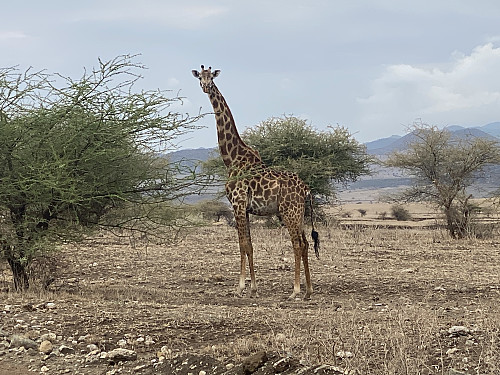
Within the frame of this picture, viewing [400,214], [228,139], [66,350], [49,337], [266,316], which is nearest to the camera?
[66,350]

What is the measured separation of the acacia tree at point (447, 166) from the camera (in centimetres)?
2152

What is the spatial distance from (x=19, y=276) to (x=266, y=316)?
4135 millimetres

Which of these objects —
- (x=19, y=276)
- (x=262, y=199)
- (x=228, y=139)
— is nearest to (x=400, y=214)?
(x=228, y=139)

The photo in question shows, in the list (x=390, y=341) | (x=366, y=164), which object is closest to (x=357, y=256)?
(x=390, y=341)

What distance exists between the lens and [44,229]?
29.9 ft

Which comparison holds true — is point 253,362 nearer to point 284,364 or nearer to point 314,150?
point 284,364

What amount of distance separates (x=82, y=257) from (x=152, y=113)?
6203 mm

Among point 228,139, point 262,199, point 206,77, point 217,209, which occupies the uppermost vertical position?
point 206,77

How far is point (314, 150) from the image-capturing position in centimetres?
2503

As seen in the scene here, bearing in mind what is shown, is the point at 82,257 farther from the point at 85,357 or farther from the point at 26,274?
the point at 85,357

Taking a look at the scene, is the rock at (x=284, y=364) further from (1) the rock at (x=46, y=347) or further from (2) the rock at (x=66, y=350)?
(1) the rock at (x=46, y=347)

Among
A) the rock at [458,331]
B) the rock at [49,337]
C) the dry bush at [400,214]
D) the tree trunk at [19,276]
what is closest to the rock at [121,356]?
the rock at [49,337]

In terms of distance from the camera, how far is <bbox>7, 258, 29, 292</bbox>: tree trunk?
9.20 m

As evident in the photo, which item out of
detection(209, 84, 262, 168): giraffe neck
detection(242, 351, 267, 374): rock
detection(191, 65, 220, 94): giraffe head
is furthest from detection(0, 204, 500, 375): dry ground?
detection(191, 65, 220, 94): giraffe head
